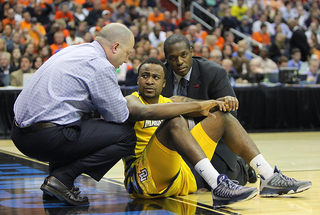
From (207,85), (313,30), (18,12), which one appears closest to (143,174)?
(207,85)

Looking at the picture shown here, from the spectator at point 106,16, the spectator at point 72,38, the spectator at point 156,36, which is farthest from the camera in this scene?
the spectator at point 156,36

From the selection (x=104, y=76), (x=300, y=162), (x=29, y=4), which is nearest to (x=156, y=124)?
(x=104, y=76)

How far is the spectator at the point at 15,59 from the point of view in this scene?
817cm

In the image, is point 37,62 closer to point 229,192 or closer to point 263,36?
point 229,192

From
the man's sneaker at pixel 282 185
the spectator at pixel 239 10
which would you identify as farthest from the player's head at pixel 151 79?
the spectator at pixel 239 10

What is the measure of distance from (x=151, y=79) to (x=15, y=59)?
590 centimetres

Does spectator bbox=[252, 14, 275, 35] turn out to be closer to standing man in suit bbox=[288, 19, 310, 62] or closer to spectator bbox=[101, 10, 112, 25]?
standing man in suit bbox=[288, 19, 310, 62]

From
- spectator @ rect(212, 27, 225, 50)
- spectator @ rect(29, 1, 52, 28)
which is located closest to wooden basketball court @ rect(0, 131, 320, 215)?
spectator @ rect(29, 1, 52, 28)

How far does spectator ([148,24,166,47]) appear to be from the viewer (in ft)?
35.4

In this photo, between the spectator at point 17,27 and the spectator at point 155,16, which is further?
the spectator at point 155,16

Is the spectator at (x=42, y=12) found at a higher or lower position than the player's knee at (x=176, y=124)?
higher

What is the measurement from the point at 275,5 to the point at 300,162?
10.4 m

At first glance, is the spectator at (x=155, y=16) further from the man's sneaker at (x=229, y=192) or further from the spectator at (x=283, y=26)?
the man's sneaker at (x=229, y=192)

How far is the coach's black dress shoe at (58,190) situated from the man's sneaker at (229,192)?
0.83 m
